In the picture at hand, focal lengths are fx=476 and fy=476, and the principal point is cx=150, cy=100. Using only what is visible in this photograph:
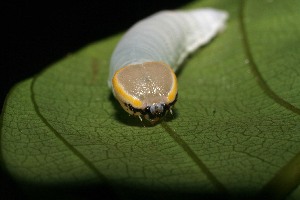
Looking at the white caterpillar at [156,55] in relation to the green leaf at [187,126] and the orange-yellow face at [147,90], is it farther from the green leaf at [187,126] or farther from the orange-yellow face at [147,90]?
the green leaf at [187,126]

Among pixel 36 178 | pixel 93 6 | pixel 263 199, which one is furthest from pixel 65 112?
pixel 93 6

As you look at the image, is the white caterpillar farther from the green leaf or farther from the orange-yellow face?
the green leaf

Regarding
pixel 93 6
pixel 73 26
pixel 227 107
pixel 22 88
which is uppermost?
pixel 93 6

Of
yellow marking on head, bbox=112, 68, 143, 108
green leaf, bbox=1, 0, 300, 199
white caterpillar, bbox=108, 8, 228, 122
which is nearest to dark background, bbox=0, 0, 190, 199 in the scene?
green leaf, bbox=1, 0, 300, 199

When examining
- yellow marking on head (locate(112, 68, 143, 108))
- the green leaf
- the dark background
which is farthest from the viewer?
the dark background

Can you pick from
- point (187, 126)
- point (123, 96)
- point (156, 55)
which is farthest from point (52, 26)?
point (187, 126)

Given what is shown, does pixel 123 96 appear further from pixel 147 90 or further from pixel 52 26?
pixel 52 26

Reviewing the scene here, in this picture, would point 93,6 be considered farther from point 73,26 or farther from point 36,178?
point 36,178

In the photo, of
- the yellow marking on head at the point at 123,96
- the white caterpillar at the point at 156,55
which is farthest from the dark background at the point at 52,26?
the yellow marking on head at the point at 123,96
